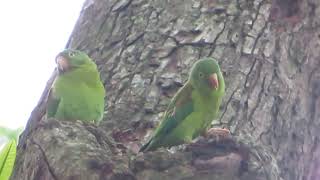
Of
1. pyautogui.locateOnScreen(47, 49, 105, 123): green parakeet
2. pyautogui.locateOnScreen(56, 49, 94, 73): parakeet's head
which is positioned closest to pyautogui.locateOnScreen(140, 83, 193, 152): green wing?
pyautogui.locateOnScreen(47, 49, 105, 123): green parakeet

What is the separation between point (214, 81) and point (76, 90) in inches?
35.2

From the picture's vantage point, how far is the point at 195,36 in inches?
116

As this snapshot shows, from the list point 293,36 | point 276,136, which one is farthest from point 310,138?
point 293,36

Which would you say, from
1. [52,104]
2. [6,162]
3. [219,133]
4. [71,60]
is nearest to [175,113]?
[219,133]

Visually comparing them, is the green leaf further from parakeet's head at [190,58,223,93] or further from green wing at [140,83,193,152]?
parakeet's head at [190,58,223,93]

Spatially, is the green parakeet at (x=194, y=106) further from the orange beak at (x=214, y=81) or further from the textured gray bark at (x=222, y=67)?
the textured gray bark at (x=222, y=67)

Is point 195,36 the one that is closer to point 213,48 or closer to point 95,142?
point 213,48

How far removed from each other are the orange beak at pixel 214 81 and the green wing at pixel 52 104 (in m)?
0.79

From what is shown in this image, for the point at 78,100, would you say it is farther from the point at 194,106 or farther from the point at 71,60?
the point at 194,106

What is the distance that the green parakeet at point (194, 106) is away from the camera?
8.20 ft

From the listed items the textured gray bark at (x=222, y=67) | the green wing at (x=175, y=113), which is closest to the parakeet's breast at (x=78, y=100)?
the textured gray bark at (x=222, y=67)

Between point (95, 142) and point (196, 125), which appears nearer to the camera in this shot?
point (95, 142)

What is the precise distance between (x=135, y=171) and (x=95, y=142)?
6.7 inches

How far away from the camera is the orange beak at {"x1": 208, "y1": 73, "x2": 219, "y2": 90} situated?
256cm
